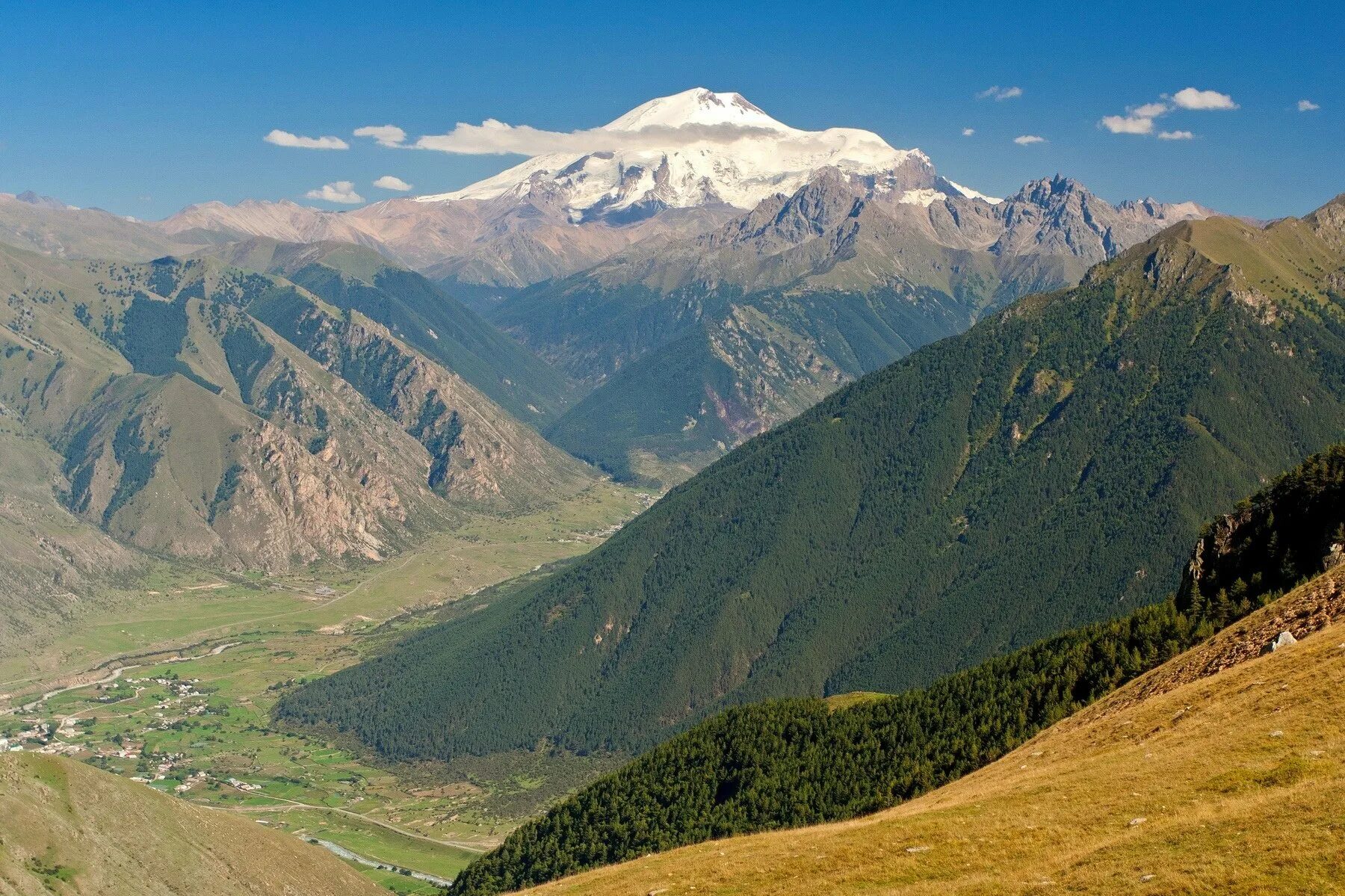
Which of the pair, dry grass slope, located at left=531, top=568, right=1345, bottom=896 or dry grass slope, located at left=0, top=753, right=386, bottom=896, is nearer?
dry grass slope, located at left=531, top=568, right=1345, bottom=896

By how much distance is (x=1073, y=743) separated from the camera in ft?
375

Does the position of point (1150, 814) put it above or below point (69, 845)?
above

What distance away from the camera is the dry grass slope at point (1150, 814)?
60969 millimetres

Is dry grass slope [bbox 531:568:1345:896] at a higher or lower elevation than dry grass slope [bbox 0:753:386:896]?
higher

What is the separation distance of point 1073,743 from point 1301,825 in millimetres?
54784

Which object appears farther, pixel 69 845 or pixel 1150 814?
pixel 69 845

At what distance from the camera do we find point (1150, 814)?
73.2 m

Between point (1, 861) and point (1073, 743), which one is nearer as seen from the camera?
point (1073, 743)

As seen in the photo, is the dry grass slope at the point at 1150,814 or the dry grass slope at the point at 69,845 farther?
the dry grass slope at the point at 69,845

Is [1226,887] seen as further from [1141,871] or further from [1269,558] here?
[1269,558]

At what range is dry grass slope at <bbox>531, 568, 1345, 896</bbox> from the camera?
2400 inches

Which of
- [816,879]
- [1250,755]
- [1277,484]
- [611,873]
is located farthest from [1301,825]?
[1277,484]

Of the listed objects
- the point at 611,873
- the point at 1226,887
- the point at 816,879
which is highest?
the point at 1226,887

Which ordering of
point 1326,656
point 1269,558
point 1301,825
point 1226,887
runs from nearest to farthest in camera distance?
1. point 1226,887
2. point 1301,825
3. point 1326,656
4. point 1269,558
